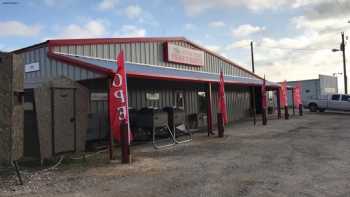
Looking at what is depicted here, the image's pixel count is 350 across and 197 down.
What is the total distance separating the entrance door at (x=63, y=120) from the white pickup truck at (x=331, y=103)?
24.3m

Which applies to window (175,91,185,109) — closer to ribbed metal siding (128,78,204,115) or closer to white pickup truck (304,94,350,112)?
ribbed metal siding (128,78,204,115)

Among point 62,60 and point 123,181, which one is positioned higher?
point 62,60

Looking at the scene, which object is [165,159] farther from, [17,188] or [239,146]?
[17,188]

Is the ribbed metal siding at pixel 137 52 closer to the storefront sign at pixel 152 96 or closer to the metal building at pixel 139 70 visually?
the metal building at pixel 139 70

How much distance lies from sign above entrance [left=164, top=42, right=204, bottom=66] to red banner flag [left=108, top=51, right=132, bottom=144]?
804cm

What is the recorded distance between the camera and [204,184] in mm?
5922

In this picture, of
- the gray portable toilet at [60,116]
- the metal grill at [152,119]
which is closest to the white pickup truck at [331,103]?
the metal grill at [152,119]

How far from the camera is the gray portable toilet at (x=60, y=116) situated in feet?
25.4

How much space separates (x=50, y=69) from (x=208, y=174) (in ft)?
24.7

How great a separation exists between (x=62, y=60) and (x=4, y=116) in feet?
17.5

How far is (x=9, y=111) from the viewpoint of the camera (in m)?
5.98

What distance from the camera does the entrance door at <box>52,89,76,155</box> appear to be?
26.3 feet

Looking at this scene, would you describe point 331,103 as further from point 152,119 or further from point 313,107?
point 152,119

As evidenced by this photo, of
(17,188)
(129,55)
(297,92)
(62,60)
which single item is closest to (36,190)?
(17,188)
